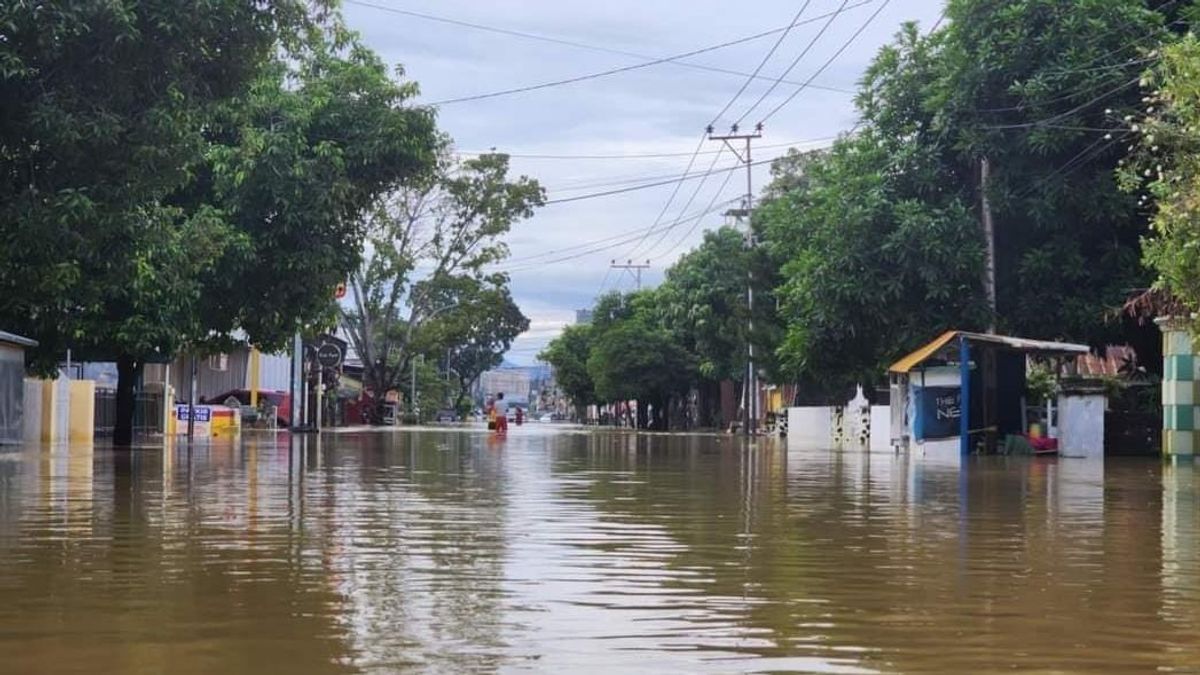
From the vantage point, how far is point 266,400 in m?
60.1

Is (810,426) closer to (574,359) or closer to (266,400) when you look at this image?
(266,400)

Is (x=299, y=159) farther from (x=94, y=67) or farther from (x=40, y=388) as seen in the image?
(x=94, y=67)

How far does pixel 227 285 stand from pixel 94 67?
14486mm

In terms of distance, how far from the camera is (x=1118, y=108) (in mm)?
31516

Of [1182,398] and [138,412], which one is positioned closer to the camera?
[1182,398]

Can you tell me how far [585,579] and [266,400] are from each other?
53887mm

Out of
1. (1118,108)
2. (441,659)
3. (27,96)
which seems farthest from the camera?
(1118,108)

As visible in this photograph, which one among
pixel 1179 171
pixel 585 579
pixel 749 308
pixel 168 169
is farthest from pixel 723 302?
pixel 585 579

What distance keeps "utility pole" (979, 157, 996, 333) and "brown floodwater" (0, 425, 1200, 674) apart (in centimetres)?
1832

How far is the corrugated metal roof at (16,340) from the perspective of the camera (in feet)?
83.3

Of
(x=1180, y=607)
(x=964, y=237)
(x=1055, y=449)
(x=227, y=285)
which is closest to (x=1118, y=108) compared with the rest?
(x=964, y=237)

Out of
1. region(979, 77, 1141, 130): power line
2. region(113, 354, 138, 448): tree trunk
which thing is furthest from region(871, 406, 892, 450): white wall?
region(113, 354, 138, 448): tree trunk

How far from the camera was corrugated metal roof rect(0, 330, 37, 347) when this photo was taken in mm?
25391

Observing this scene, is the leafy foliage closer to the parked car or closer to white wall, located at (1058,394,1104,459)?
the parked car
